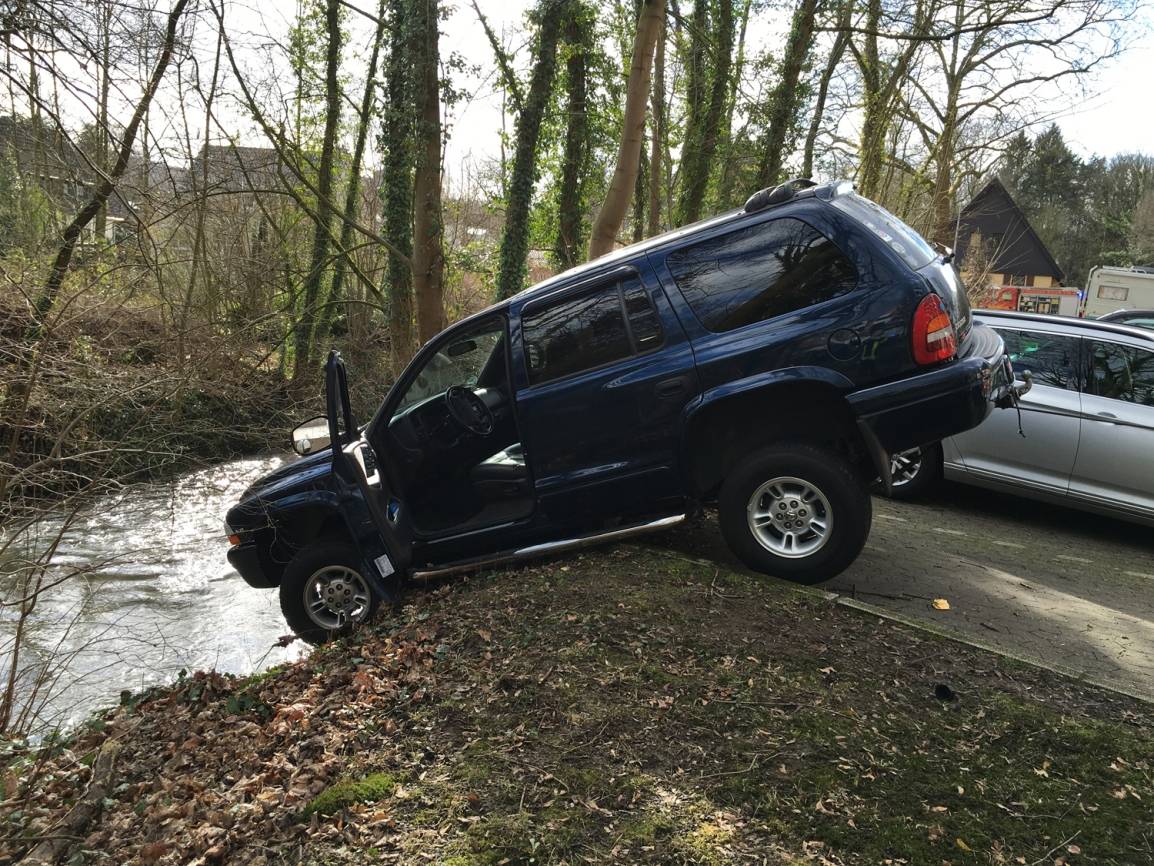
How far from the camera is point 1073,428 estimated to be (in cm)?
662

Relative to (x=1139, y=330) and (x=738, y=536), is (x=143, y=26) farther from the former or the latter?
(x=1139, y=330)

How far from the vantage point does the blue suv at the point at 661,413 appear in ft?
14.5

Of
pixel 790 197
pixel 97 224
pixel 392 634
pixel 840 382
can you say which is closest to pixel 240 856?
pixel 392 634

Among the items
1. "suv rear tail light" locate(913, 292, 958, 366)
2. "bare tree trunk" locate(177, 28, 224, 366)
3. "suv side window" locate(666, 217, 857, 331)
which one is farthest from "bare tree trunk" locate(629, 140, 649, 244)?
"suv rear tail light" locate(913, 292, 958, 366)

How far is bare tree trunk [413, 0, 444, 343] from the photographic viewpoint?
12055mm

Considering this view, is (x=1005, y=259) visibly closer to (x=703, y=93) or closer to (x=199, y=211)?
(x=703, y=93)

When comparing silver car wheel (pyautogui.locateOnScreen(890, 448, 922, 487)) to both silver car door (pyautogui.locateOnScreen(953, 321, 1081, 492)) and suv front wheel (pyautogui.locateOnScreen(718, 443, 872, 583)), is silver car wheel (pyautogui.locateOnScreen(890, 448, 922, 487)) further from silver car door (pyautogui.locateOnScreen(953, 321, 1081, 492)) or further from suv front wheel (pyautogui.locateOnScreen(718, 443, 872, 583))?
suv front wheel (pyautogui.locateOnScreen(718, 443, 872, 583))

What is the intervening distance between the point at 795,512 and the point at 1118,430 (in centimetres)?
360

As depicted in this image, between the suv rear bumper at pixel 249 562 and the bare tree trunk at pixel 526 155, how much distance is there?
28.7 ft

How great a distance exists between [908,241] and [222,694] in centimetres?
498

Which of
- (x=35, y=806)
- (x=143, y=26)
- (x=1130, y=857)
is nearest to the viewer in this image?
(x=1130, y=857)

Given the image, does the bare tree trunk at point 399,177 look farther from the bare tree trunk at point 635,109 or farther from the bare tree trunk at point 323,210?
the bare tree trunk at point 635,109

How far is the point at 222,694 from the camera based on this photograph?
502cm

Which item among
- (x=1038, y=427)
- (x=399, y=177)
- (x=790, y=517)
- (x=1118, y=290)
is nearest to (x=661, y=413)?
(x=790, y=517)
